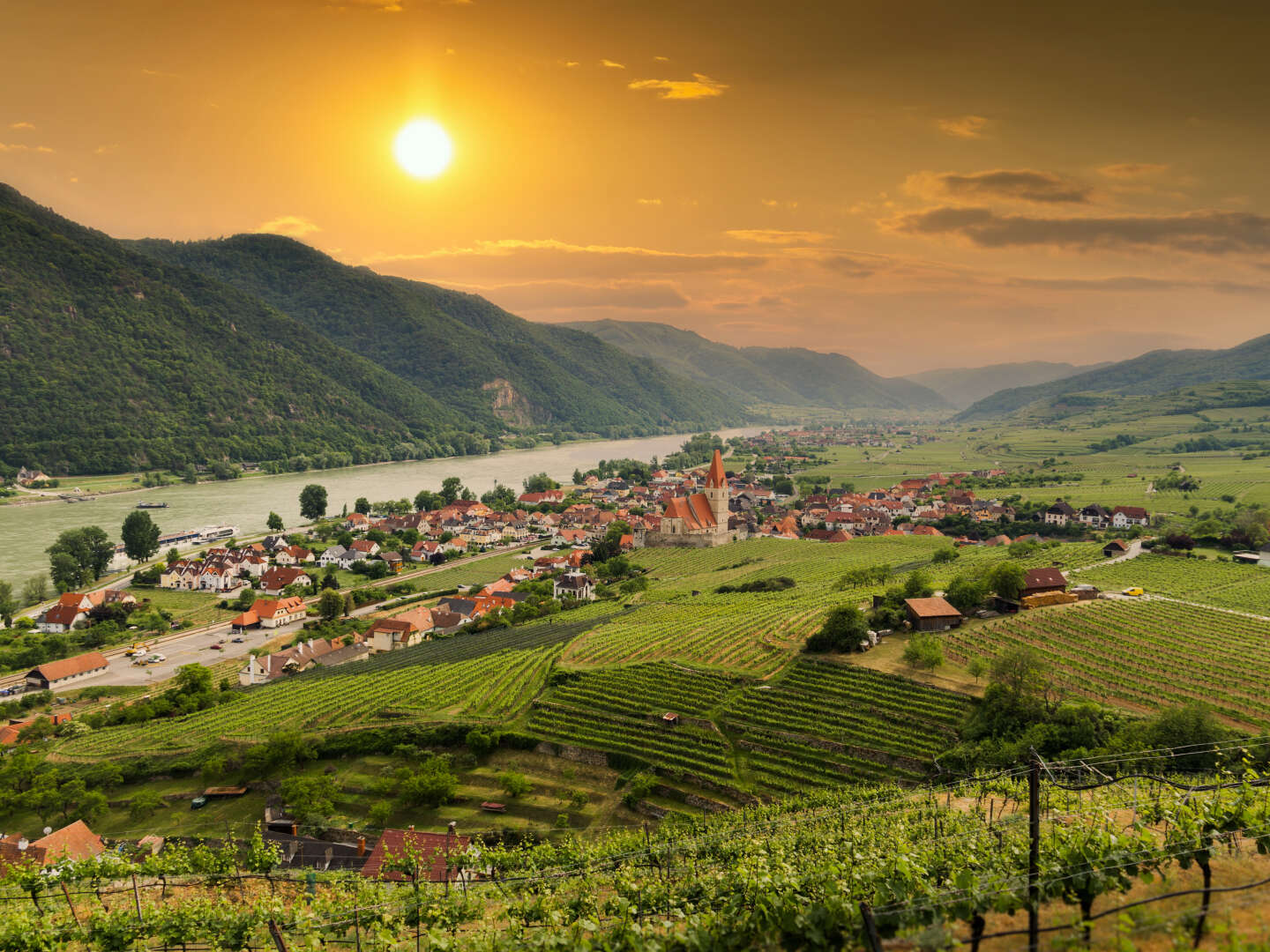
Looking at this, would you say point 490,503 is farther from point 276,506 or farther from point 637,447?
point 637,447

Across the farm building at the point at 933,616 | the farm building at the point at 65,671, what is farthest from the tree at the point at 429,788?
the farm building at the point at 65,671

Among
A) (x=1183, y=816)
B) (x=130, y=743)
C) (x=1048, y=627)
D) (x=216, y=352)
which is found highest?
(x=216, y=352)

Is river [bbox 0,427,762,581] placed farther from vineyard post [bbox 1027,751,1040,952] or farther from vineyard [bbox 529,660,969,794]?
vineyard post [bbox 1027,751,1040,952]

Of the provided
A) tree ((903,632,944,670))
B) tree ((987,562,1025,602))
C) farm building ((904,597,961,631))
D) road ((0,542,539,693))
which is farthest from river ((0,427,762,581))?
tree ((987,562,1025,602))

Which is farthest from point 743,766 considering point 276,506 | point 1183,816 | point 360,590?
point 276,506

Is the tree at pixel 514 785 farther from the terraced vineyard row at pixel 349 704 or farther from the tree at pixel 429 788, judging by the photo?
the terraced vineyard row at pixel 349 704

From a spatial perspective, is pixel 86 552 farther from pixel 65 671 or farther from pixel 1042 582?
pixel 1042 582
